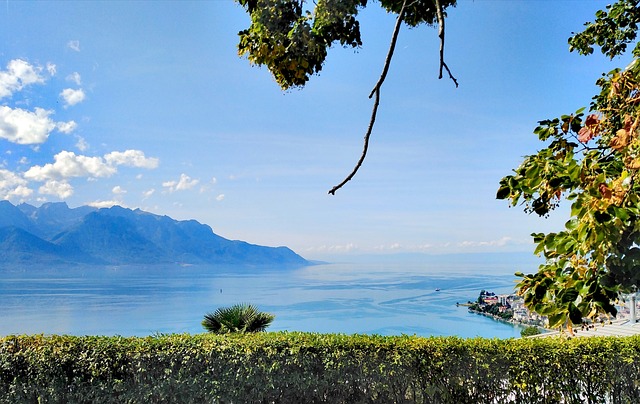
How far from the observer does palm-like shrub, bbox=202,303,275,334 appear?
940cm

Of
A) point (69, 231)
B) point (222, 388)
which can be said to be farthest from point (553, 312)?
point (69, 231)

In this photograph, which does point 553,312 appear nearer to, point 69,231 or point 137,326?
point 137,326

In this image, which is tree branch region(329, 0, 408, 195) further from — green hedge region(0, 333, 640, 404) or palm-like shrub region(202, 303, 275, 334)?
palm-like shrub region(202, 303, 275, 334)

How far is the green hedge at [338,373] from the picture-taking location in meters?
5.41

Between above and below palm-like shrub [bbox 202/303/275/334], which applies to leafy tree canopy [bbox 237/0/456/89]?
above

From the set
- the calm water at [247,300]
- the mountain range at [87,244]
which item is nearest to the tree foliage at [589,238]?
the calm water at [247,300]

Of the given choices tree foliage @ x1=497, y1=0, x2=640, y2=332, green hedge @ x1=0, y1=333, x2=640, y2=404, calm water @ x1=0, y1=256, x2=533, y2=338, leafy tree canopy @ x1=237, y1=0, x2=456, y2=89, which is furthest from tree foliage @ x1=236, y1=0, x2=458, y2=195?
calm water @ x1=0, y1=256, x2=533, y2=338

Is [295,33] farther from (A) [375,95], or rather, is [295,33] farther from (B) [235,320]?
(B) [235,320]

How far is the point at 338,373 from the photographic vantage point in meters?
5.43

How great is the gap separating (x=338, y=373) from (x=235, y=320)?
4.45 m

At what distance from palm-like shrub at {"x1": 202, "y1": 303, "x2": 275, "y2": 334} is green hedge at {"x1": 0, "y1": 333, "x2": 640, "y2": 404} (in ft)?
12.5

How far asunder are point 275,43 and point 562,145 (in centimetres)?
146

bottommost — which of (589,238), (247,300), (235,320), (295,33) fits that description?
(247,300)

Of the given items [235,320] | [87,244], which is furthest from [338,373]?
[87,244]
